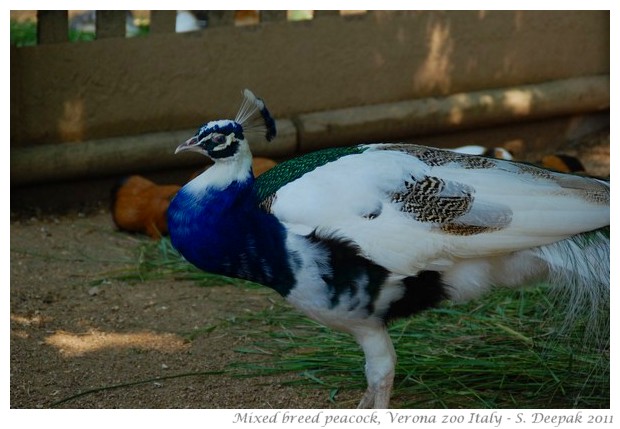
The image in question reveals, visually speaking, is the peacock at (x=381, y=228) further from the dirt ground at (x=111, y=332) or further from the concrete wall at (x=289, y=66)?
the concrete wall at (x=289, y=66)

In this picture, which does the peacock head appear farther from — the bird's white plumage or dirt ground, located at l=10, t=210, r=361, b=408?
dirt ground, located at l=10, t=210, r=361, b=408

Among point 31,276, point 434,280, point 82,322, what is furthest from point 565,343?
point 31,276

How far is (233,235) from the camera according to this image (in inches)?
134

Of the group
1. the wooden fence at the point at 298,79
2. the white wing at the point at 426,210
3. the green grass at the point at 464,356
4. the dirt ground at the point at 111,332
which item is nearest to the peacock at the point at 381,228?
the white wing at the point at 426,210

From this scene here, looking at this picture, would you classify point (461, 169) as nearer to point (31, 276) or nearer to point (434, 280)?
point (434, 280)

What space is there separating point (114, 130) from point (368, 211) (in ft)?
9.99

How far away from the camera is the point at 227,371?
412 centimetres

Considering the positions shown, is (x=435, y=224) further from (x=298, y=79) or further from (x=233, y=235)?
(x=298, y=79)

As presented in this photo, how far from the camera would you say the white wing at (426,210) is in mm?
3303

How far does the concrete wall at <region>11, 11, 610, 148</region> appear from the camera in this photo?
5824mm

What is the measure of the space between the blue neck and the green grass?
0.73 metres

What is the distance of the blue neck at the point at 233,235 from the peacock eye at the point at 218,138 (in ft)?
0.48

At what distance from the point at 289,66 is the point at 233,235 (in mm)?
3095
